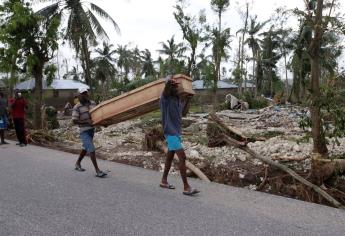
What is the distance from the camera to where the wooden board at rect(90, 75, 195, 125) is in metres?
9.91

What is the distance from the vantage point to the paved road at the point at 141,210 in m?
4.82

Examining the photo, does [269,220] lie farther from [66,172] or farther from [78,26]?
[78,26]

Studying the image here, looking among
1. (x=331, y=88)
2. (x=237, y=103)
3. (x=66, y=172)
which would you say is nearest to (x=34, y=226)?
(x=66, y=172)

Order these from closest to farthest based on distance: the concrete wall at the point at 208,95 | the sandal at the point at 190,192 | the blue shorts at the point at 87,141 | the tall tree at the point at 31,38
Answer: the sandal at the point at 190,192, the blue shorts at the point at 87,141, the tall tree at the point at 31,38, the concrete wall at the point at 208,95

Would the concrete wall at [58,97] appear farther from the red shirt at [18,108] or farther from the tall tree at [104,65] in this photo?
the red shirt at [18,108]

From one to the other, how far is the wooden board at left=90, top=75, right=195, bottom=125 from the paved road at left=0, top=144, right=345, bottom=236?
260 cm

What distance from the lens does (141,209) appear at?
222 inches

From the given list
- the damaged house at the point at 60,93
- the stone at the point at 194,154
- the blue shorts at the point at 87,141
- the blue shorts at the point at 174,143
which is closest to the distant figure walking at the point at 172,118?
the blue shorts at the point at 174,143

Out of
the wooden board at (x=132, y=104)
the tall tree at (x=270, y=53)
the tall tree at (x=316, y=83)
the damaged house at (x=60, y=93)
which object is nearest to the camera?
the tall tree at (x=316, y=83)

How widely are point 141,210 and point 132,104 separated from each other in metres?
5.06

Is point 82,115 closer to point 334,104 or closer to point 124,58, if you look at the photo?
point 334,104

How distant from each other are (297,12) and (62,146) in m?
8.40

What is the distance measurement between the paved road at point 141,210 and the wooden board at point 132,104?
2604mm

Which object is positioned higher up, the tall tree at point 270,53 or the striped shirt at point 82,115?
the tall tree at point 270,53
